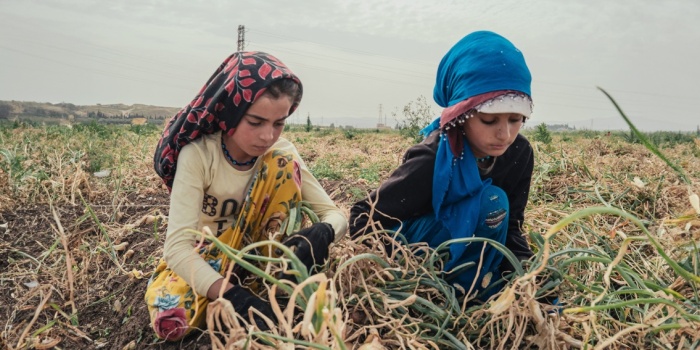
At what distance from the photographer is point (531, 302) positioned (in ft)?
3.69

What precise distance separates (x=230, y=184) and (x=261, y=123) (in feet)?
0.93

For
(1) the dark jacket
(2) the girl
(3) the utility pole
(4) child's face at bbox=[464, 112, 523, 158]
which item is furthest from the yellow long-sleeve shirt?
(3) the utility pole

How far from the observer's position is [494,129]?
1505 millimetres

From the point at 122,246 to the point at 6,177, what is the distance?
1428mm

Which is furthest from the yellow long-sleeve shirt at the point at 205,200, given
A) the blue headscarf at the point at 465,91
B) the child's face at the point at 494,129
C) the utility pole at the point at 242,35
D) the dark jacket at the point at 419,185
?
the utility pole at the point at 242,35

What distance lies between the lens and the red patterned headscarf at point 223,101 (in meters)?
1.48

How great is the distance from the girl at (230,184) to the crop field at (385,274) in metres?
0.10

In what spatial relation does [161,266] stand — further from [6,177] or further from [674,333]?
[6,177]

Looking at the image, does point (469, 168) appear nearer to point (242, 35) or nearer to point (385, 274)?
point (385, 274)

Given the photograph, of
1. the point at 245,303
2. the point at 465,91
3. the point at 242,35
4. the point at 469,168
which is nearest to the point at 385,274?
the point at 245,303

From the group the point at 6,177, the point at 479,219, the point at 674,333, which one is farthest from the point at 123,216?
the point at 674,333

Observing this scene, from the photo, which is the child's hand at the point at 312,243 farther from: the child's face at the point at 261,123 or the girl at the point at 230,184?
the child's face at the point at 261,123

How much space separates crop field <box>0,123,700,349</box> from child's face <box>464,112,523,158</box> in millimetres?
278

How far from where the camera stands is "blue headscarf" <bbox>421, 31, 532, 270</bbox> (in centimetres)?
147
